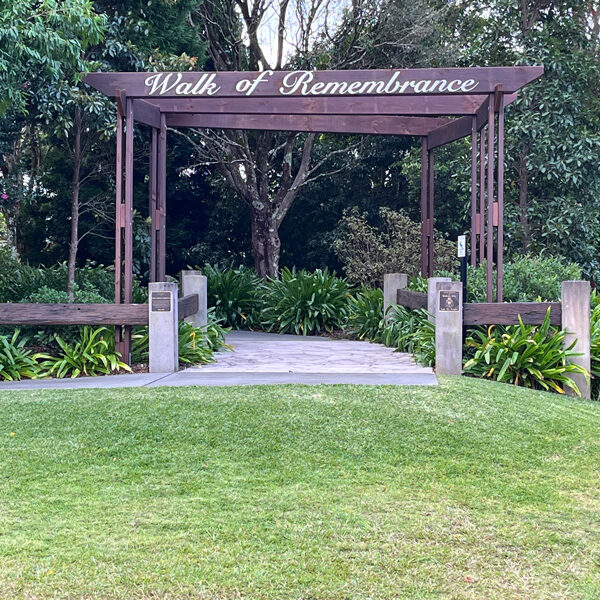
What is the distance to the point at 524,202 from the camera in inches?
714

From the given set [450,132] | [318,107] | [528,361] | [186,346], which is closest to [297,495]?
[528,361]

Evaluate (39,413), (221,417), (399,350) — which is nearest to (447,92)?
(399,350)

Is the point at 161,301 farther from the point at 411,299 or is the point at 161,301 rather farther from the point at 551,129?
the point at 551,129

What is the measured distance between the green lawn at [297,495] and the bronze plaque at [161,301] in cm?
155

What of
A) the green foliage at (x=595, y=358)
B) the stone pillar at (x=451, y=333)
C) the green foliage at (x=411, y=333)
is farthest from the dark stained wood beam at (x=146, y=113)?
the green foliage at (x=595, y=358)

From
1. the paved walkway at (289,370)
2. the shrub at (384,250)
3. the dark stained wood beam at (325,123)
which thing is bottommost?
the paved walkway at (289,370)

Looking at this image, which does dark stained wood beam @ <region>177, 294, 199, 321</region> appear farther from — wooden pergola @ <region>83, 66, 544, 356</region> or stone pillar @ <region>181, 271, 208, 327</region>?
wooden pergola @ <region>83, 66, 544, 356</region>

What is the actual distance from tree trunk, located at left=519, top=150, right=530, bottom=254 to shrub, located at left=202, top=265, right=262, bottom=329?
6.52m

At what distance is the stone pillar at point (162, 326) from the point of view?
8.62 meters

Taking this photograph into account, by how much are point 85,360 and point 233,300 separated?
6.59 meters

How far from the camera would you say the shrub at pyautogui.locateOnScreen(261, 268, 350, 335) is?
14398 mm

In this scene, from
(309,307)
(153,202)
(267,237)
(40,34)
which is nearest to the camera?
(40,34)

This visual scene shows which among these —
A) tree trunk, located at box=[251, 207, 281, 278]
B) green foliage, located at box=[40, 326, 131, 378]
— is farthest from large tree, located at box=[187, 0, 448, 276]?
green foliage, located at box=[40, 326, 131, 378]

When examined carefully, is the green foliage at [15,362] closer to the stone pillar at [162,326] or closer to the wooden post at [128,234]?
the wooden post at [128,234]
